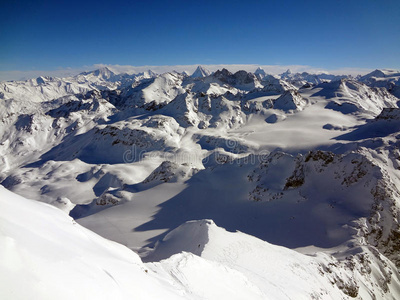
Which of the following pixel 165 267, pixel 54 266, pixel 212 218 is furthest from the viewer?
pixel 212 218

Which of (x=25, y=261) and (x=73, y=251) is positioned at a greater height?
(x=25, y=261)

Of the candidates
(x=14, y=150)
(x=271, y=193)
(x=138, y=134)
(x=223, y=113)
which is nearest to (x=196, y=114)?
(x=223, y=113)

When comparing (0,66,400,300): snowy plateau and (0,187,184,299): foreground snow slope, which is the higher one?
(0,187,184,299): foreground snow slope

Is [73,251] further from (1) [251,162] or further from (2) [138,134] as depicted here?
(2) [138,134]

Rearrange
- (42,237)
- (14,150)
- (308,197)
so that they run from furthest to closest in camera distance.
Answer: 1. (14,150)
2. (308,197)
3. (42,237)

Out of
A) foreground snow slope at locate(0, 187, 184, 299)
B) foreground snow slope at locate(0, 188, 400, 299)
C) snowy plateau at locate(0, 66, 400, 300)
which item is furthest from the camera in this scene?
snowy plateau at locate(0, 66, 400, 300)

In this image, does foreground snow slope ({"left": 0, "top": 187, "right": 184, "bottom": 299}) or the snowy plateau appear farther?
the snowy plateau

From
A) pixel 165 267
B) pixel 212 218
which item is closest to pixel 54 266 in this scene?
pixel 165 267

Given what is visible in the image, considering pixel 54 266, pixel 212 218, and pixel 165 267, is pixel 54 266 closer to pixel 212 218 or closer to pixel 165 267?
pixel 165 267
